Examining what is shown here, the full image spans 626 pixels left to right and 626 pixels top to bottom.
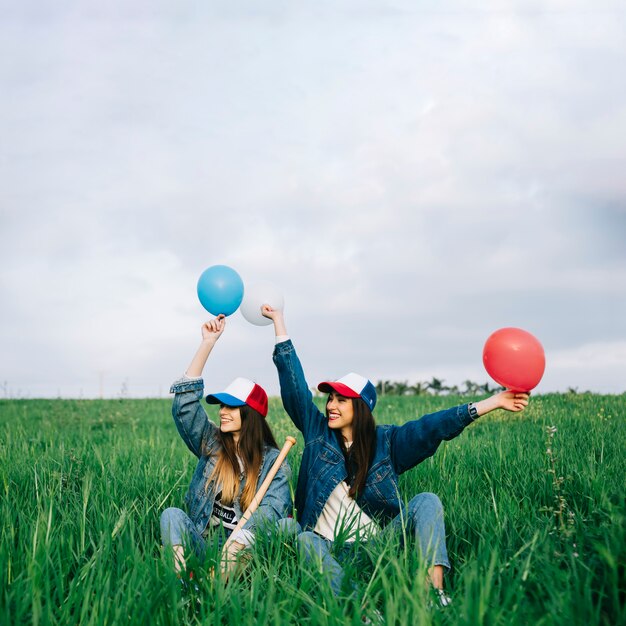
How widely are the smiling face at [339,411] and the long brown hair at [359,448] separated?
0.10ft

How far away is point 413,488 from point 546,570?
7.31 feet

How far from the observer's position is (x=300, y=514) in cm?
410

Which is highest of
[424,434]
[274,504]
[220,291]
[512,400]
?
[220,291]

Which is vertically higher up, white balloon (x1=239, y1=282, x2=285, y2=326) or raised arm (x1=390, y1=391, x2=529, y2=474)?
white balloon (x1=239, y1=282, x2=285, y2=326)

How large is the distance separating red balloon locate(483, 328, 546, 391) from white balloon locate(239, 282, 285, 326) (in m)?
1.45

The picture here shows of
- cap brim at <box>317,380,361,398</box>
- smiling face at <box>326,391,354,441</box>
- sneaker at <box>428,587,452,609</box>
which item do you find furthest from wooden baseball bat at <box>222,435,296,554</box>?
sneaker at <box>428,587,452,609</box>

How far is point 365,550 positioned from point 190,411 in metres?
1.40

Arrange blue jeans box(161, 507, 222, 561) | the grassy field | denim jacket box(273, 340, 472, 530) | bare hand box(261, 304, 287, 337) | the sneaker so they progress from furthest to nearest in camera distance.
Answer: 1. bare hand box(261, 304, 287, 337)
2. denim jacket box(273, 340, 472, 530)
3. blue jeans box(161, 507, 222, 561)
4. the sneaker
5. the grassy field

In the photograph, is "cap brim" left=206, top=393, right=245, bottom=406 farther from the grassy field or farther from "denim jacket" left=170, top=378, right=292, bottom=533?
the grassy field

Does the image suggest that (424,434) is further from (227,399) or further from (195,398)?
(195,398)

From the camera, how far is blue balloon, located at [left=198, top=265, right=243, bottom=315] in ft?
14.6

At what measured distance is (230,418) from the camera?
4.12 meters

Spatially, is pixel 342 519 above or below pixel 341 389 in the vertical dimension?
below

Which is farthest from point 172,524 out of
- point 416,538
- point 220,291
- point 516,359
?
point 516,359
